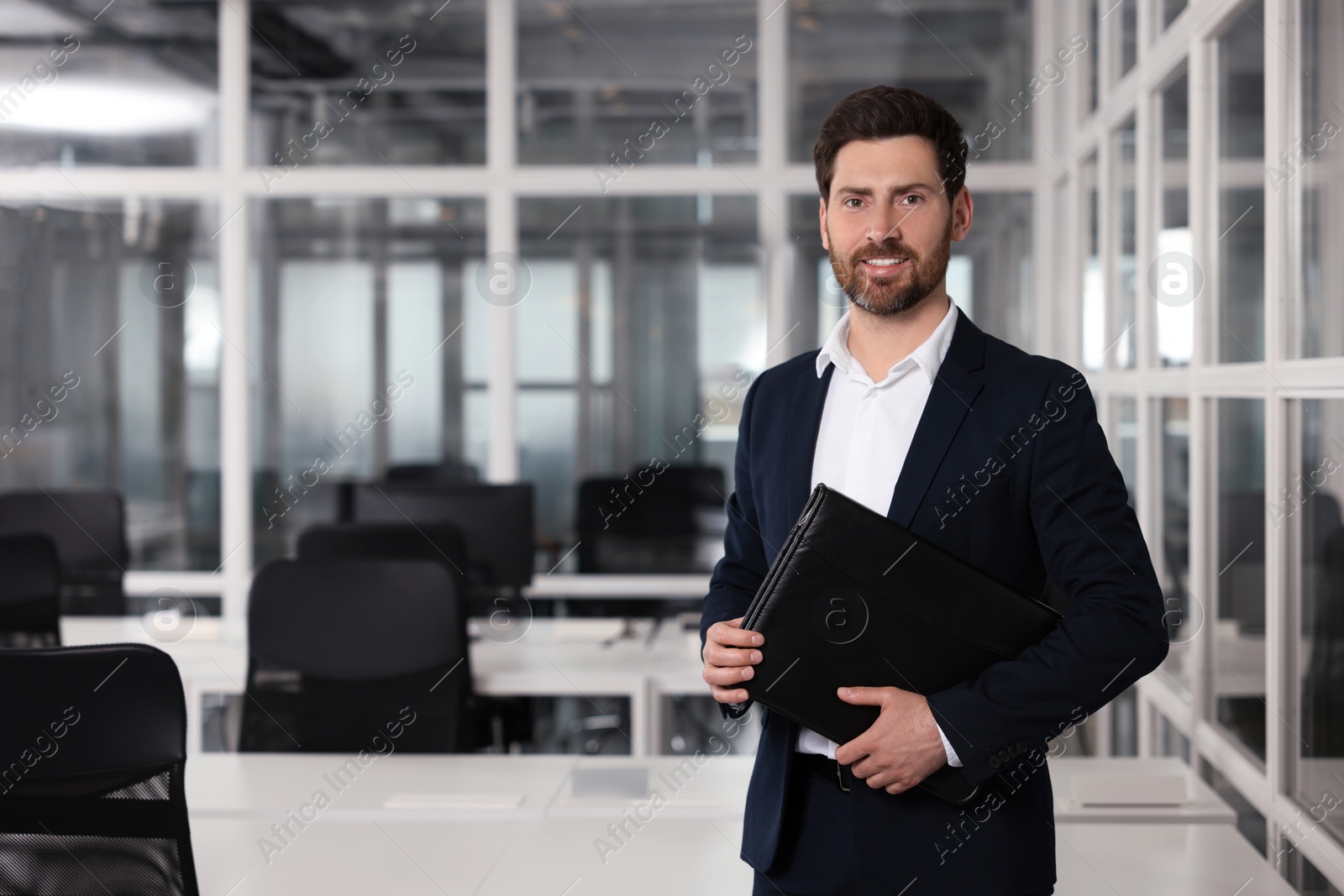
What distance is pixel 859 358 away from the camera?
1488 mm

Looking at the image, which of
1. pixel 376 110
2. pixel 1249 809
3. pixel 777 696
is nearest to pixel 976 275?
pixel 376 110

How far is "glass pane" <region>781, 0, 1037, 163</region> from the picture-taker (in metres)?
4.61

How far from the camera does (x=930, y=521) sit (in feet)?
4.38

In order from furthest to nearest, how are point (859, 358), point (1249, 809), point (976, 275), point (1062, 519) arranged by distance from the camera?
point (976, 275)
point (1249, 809)
point (859, 358)
point (1062, 519)

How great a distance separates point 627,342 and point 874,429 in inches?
143

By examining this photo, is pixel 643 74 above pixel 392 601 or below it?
above

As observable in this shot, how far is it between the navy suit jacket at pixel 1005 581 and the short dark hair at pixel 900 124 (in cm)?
19

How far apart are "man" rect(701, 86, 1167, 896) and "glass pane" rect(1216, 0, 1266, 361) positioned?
925mm

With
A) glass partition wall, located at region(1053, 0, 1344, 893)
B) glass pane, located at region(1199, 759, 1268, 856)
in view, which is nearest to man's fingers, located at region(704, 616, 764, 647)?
glass partition wall, located at region(1053, 0, 1344, 893)

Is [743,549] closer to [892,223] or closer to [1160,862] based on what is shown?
[892,223]

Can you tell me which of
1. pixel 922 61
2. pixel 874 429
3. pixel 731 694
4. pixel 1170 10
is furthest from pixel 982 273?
pixel 731 694

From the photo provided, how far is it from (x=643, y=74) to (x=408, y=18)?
104cm

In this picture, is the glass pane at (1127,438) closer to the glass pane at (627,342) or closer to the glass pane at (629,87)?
the glass pane at (627,342)

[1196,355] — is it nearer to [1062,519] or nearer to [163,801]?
[1062,519]
